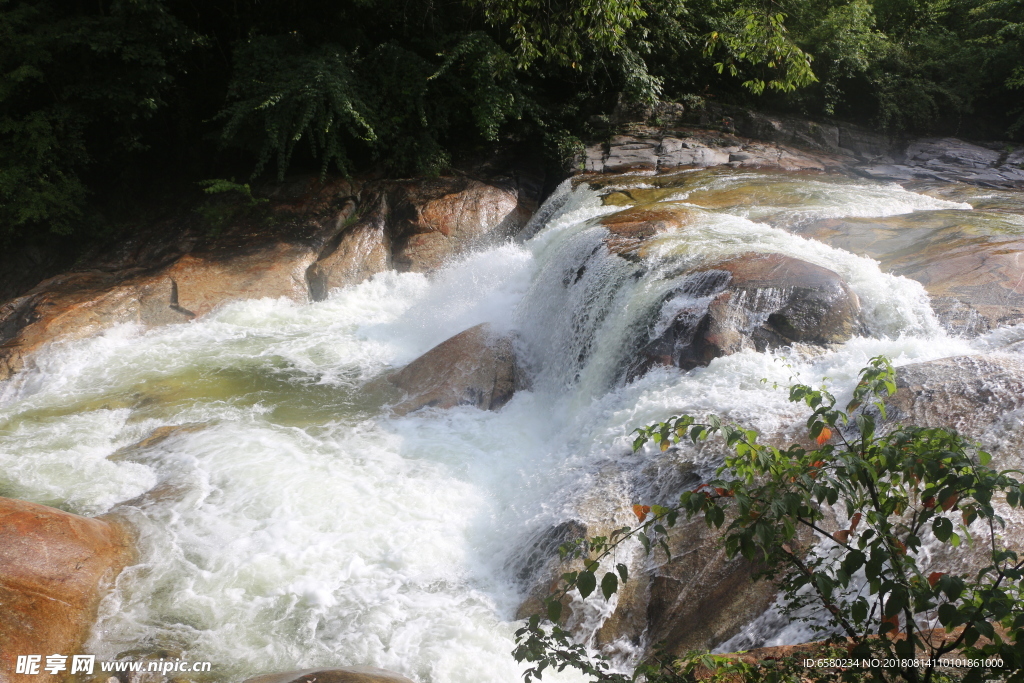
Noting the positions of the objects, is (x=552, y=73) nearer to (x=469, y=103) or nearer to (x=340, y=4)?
(x=469, y=103)

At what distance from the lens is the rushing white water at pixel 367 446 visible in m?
3.26

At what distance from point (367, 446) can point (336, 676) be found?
7.71 feet

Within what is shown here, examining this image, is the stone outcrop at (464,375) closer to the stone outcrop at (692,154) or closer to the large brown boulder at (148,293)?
the large brown boulder at (148,293)

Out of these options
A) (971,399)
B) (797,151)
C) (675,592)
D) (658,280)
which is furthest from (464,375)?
(797,151)

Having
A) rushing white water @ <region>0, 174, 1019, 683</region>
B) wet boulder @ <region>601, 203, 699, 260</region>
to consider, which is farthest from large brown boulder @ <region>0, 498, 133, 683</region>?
wet boulder @ <region>601, 203, 699, 260</region>

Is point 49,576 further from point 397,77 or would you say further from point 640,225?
point 397,77

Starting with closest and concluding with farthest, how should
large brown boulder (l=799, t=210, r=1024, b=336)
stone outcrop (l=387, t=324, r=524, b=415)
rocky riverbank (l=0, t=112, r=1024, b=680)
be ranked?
rocky riverbank (l=0, t=112, r=1024, b=680), large brown boulder (l=799, t=210, r=1024, b=336), stone outcrop (l=387, t=324, r=524, b=415)

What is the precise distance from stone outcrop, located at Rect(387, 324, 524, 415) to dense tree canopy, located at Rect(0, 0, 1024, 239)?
136 inches

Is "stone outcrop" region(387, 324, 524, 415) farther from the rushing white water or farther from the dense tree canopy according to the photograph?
the dense tree canopy

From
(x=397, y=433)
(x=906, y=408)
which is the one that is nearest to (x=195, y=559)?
(x=397, y=433)

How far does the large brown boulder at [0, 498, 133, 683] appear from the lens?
2.90m

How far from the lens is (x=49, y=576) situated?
3139mm

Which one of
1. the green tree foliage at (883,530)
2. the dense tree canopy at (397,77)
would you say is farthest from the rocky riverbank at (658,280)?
the green tree foliage at (883,530)

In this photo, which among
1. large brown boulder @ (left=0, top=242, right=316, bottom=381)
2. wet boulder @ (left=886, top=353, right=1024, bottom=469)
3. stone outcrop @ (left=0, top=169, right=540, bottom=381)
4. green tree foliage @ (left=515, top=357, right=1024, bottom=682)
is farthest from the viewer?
stone outcrop @ (left=0, top=169, right=540, bottom=381)
